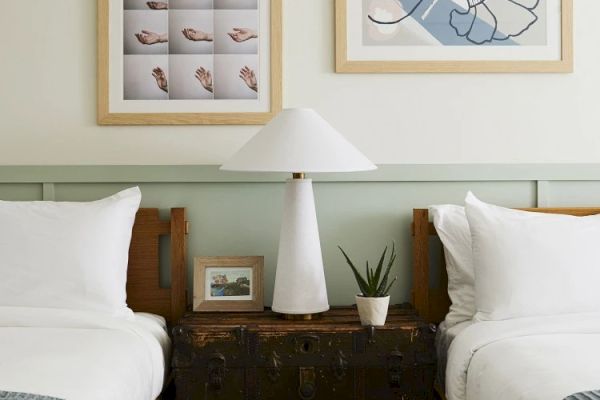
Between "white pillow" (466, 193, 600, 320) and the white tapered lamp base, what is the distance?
1.64 feet

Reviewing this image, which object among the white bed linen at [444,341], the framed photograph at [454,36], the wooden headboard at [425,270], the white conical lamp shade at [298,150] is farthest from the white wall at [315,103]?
the white bed linen at [444,341]

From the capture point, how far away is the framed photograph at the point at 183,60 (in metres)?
2.89

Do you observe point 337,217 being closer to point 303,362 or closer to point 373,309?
point 373,309

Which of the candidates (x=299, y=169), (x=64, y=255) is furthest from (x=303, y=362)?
(x=64, y=255)

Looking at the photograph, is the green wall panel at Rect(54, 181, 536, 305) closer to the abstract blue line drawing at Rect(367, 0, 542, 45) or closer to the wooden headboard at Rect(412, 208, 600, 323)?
the wooden headboard at Rect(412, 208, 600, 323)

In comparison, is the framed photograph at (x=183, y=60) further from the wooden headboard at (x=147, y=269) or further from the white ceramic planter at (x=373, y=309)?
the white ceramic planter at (x=373, y=309)

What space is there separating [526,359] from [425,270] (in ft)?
2.64

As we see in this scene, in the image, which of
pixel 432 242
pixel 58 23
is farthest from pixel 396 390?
pixel 58 23

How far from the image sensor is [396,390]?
2486 millimetres

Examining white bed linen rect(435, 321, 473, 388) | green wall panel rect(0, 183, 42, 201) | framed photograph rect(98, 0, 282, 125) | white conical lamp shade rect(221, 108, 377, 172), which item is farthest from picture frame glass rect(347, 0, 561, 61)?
green wall panel rect(0, 183, 42, 201)

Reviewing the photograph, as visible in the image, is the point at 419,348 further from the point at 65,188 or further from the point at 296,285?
the point at 65,188

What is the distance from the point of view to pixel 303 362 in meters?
2.46

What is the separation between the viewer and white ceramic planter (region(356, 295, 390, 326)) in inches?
97.8

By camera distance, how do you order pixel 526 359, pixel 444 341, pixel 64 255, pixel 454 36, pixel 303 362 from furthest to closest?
pixel 454 36
pixel 444 341
pixel 64 255
pixel 303 362
pixel 526 359
